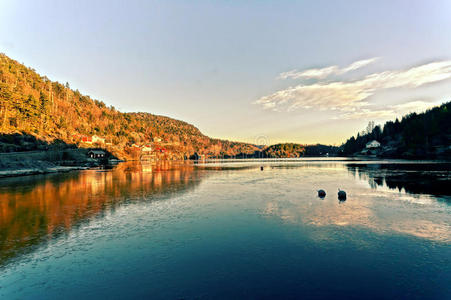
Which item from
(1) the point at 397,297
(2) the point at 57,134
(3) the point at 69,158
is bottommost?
(1) the point at 397,297

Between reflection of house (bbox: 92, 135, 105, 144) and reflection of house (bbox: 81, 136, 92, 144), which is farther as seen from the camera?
reflection of house (bbox: 92, 135, 105, 144)

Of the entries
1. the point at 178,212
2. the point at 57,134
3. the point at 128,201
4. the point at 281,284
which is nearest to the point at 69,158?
the point at 57,134

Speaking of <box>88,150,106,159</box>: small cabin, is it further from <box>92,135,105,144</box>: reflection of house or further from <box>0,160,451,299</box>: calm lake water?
<box>0,160,451,299</box>: calm lake water

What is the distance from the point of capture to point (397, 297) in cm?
933

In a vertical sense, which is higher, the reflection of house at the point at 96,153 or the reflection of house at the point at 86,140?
the reflection of house at the point at 86,140

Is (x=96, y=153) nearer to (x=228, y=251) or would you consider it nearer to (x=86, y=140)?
(x=86, y=140)

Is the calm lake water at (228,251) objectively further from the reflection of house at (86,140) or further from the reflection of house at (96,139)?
the reflection of house at (96,139)

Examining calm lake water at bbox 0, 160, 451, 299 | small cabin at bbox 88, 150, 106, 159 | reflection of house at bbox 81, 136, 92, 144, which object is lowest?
calm lake water at bbox 0, 160, 451, 299

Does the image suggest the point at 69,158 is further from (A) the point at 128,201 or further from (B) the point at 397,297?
(B) the point at 397,297

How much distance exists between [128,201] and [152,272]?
20.5m

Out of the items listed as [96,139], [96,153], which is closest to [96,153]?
[96,153]

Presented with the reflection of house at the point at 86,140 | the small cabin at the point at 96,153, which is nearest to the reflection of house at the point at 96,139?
the reflection of house at the point at 86,140

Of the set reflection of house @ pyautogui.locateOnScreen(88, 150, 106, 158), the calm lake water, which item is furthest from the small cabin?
the calm lake water

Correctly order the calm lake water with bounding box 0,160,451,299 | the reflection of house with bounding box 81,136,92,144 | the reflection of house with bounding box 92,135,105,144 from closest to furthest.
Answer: the calm lake water with bounding box 0,160,451,299 < the reflection of house with bounding box 81,136,92,144 < the reflection of house with bounding box 92,135,105,144
